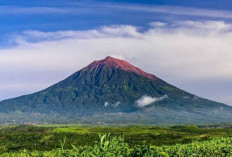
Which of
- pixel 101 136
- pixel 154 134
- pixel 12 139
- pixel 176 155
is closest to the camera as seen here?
pixel 101 136

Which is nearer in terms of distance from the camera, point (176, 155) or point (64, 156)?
point (64, 156)

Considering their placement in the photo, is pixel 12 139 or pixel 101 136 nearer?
pixel 101 136

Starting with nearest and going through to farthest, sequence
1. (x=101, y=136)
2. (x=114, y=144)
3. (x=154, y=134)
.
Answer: (x=101, y=136) → (x=114, y=144) → (x=154, y=134)

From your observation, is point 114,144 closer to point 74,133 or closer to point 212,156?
point 212,156

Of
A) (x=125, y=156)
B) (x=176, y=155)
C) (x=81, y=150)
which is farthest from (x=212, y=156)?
(x=81, y=150)

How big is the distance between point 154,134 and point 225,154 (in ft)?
468

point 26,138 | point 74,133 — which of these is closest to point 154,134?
point 74,133

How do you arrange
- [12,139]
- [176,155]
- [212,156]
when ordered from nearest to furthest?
[176,155]
[212,156]
[12,139]

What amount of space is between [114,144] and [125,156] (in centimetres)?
37

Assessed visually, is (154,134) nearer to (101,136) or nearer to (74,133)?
(74,133)

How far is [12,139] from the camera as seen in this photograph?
16412 centimetres

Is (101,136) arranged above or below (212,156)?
above

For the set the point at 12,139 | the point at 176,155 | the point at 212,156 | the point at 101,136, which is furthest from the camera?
the point at 12,139

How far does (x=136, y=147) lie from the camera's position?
7.66 metres
